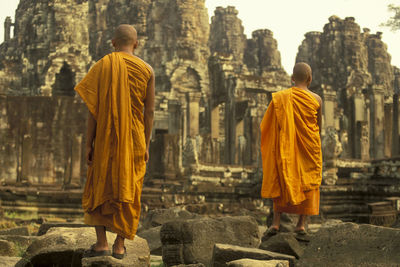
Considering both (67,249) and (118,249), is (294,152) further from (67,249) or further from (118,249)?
(67,249)

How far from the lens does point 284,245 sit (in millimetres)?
4977

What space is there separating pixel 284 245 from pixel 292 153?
3.36 feet

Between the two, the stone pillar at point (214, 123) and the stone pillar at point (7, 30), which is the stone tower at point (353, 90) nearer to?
the stone pillar at point (214, 123)

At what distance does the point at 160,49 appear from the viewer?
1309 inches

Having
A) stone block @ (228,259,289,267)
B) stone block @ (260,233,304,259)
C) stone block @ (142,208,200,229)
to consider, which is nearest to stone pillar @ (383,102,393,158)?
stone block @ (142,208,200,229)

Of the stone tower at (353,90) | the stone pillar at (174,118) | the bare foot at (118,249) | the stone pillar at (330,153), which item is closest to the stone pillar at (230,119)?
the stone pillar at (174,118)

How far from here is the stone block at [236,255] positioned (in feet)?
14.6

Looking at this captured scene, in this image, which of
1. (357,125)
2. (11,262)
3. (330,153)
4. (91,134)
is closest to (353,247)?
(91,134)

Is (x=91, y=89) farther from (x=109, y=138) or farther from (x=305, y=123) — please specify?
(x=305, y=123)

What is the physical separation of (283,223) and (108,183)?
2.84 m

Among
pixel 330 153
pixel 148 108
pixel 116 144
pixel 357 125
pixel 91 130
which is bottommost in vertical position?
pixel 330 153

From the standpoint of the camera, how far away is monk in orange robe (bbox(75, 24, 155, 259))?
150 inches

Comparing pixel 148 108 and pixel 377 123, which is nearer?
pixel 148 108

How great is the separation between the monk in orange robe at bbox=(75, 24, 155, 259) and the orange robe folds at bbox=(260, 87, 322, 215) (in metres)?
1.87
